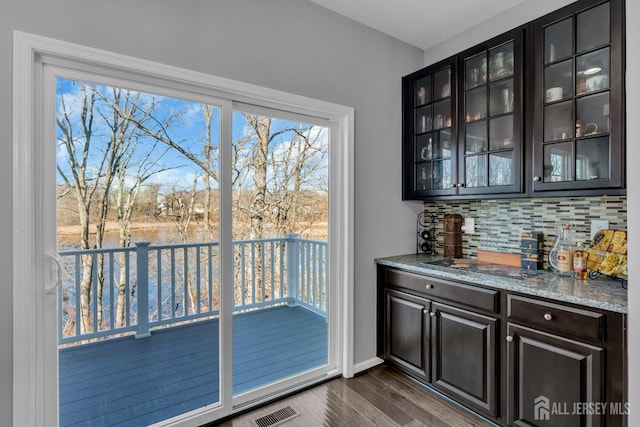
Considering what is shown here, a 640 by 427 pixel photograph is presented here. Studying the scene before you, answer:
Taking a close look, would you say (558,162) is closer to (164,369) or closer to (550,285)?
(550,285)

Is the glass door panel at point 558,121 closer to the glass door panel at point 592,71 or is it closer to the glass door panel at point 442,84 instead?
the glass door panel at point 592,71

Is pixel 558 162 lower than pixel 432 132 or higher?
lower

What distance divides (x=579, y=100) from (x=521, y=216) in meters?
0.88

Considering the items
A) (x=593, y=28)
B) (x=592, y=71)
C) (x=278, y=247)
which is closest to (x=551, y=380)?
(x=592, y=71)

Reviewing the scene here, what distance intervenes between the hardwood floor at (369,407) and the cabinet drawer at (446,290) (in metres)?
0.72

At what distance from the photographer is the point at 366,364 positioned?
9.00 feet

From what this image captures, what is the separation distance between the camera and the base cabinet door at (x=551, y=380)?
5.29 ft

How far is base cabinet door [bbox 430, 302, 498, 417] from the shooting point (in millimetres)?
2029

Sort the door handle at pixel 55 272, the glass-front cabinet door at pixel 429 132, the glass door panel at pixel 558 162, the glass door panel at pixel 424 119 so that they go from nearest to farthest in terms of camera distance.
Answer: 1. the door handle at pixel 55 272
2. the glass door panel at pixel 558 162
3. the glass-front cabinet door at pixel 429 132
4. the glass door panel at pixel 424 119

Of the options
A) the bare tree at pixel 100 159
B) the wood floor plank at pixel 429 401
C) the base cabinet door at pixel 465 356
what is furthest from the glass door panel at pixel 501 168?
the bare tree at pixel 100 159

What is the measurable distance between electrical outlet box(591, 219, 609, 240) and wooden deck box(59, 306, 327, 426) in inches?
84.7

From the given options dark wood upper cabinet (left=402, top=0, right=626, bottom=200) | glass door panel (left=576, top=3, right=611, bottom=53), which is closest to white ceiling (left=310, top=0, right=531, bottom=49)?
dark wood upper cabinet (left=402, top=0, right=626, bottom=200)

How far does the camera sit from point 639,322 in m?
1.37

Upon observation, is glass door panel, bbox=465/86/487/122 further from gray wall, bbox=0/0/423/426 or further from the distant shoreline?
the distant shoreline
